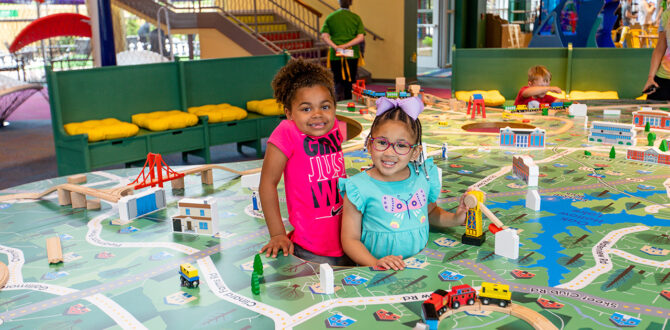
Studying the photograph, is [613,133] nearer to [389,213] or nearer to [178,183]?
[389,213]

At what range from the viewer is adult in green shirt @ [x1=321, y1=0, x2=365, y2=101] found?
26.7 feet

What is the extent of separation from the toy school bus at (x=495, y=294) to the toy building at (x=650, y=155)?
2184 mm

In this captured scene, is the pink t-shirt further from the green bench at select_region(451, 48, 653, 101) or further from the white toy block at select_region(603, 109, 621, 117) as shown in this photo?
the green bench at select_region(451, 48, 653, 101)

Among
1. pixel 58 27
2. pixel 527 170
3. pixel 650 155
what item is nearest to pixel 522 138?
pixel 650 155

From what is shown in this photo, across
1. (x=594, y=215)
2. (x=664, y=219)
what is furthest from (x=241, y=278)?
(x=664, y=219)

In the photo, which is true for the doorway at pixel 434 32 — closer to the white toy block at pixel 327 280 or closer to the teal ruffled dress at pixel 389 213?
the teal ruffled dress at pixel 389 213

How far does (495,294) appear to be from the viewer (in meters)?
1.77

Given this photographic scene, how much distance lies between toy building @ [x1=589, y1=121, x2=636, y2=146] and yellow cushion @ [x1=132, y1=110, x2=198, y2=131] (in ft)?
13.3

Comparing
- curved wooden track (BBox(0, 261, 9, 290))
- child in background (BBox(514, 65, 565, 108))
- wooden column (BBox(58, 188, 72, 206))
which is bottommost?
curved wooden track (BBox(0, 261, 9, 290))

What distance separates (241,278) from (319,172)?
666mm

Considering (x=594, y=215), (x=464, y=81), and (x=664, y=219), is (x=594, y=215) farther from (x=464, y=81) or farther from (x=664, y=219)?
(x=464, y=81)

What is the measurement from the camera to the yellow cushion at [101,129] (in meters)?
5.69

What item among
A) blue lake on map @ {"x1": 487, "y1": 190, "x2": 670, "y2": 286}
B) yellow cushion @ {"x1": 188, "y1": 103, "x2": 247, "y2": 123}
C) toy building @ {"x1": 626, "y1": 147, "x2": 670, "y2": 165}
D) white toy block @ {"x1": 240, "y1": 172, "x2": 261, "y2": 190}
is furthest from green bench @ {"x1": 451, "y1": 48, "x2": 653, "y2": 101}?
white toy block @ {"x1": 240, "y1": 172, "x2": 261, "y2": 190}

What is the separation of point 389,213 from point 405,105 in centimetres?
41
